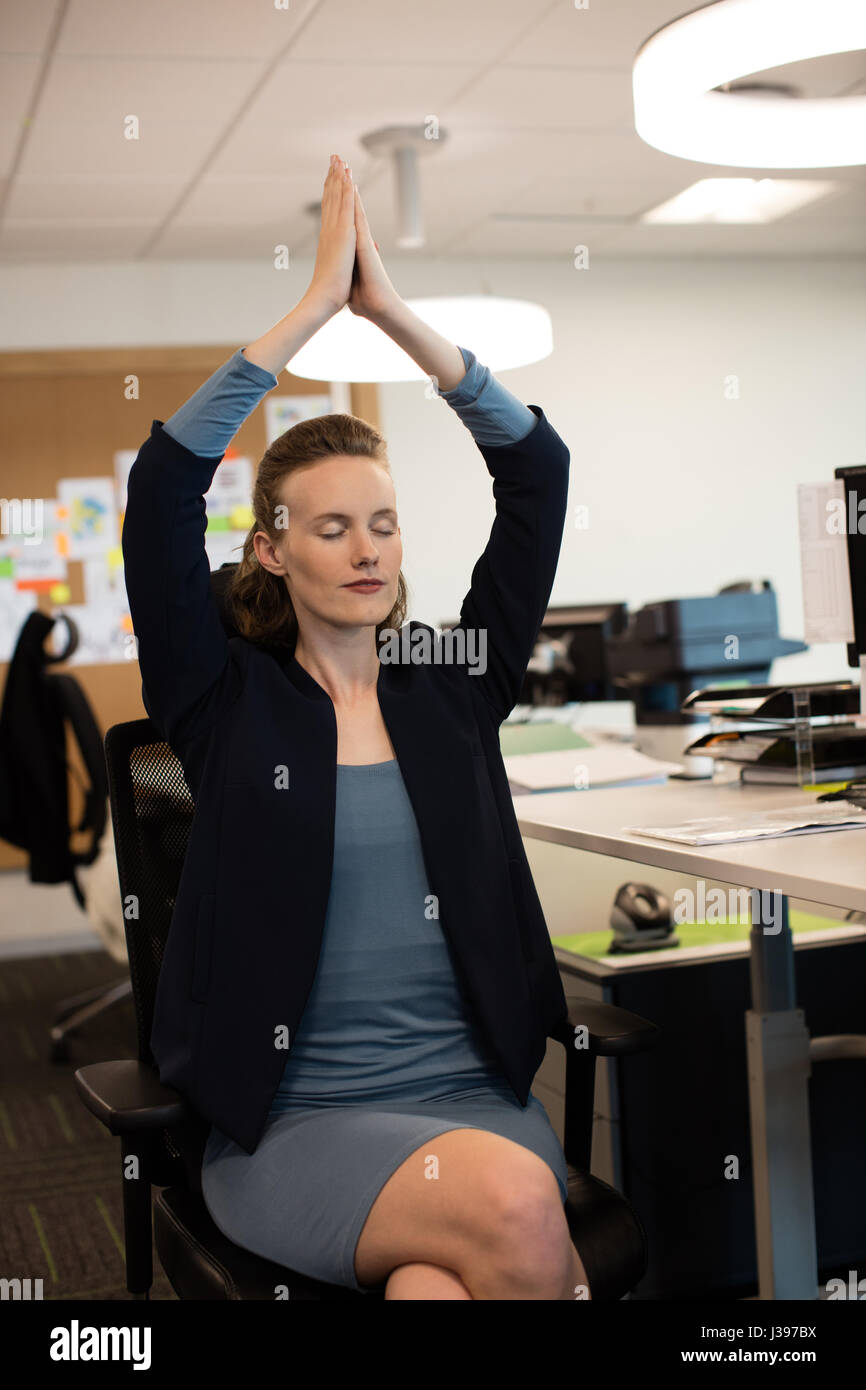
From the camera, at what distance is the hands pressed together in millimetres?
1497

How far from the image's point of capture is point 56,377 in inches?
219

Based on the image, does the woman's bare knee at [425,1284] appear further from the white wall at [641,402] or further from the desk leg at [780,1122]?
the white wall at [641,402]

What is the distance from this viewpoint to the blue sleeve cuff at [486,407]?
5.15 ft

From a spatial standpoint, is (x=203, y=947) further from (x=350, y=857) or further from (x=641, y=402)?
(x=641, y=402)

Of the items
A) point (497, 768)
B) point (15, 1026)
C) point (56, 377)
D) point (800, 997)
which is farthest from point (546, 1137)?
point (56, 377)

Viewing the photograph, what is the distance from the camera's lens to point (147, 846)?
1.60m

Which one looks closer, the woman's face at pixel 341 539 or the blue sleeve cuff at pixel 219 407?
the blue sleeve cuff at pixel 219 407

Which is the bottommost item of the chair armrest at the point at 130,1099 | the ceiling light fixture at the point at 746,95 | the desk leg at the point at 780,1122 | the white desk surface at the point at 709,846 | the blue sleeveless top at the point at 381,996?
the desk leg at the point at 780,1122

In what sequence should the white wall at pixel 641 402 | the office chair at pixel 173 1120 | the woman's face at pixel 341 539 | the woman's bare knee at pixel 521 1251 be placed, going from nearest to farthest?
the woman's bare knee at pixel 521 1251 → the office chair at pixel 173 1120 → the woman's face at pixel 341 539 → the white wall at pixel 641 402

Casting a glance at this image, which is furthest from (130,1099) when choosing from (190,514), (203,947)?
(190,514)

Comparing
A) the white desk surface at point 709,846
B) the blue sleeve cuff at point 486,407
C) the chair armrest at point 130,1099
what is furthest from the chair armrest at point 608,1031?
the blue sleeve cuff at point 486,407

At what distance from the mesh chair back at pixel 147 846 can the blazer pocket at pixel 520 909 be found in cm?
39

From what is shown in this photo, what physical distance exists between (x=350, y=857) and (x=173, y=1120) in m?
0.32

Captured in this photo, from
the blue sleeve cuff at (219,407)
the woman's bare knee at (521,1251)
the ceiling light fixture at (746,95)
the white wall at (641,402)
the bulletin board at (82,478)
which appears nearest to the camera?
the woman's bare knee at (521,1251)
